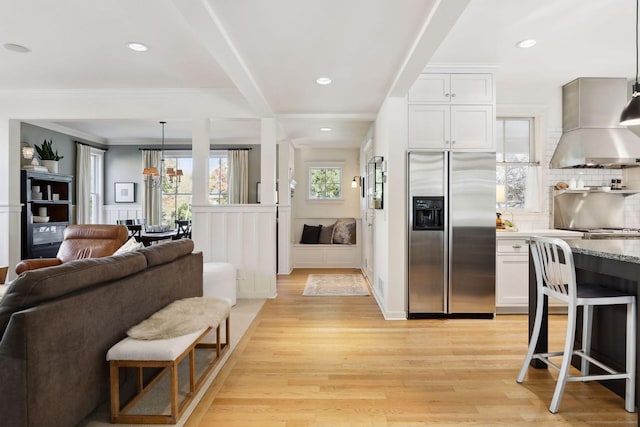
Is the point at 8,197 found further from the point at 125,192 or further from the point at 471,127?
the point at 471,127

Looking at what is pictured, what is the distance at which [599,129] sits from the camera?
4336 mm

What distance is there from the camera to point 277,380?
8.30 feet

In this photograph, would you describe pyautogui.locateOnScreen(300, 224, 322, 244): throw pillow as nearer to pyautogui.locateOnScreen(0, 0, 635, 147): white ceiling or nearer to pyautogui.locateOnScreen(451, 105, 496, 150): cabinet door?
pyautogui.locateOnScreen(0, 0, 635, 147): white ceiling

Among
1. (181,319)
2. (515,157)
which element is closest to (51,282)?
(181,319)

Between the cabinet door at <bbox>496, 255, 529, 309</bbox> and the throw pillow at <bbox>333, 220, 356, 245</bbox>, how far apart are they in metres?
3.63

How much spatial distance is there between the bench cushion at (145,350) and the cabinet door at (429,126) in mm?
2989

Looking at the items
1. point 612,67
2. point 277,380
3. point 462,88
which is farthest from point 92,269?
point 612,67

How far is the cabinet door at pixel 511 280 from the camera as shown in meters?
4.04

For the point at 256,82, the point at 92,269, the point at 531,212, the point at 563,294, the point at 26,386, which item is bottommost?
the point at 26,386

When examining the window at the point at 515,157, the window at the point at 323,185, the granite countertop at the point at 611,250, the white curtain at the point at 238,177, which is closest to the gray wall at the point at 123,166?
the white curtain at the point at 238,177

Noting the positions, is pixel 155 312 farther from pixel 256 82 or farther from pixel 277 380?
pixel 256 82

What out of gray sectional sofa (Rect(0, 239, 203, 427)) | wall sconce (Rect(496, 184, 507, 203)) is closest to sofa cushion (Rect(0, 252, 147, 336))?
gray sectional sofa (Rect(0, 239, 203, 427))

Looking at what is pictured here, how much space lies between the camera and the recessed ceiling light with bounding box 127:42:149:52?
331 cm

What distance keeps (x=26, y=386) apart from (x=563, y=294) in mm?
2696
